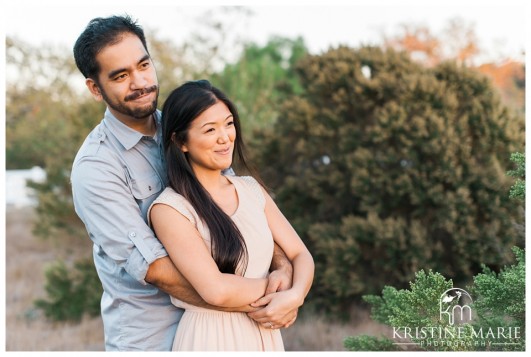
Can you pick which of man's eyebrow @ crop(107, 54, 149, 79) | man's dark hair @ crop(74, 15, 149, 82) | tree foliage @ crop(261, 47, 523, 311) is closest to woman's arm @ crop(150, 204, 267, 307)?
man's eyebrow @ crop(107, 54, 149, 79)

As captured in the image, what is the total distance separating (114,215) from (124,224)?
0.19 ft

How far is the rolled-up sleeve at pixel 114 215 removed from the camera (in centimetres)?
275

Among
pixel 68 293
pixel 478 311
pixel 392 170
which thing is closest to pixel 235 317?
pixel 478 311

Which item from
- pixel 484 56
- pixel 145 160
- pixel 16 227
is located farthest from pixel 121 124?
pixel 484 56

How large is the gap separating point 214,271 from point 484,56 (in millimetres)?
13316

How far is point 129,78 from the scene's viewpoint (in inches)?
120

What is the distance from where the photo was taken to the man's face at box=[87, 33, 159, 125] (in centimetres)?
303

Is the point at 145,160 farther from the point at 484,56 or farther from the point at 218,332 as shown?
the point at 484,56

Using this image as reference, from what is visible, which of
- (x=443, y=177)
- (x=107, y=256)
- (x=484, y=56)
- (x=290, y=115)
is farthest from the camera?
(x=484, y=56)

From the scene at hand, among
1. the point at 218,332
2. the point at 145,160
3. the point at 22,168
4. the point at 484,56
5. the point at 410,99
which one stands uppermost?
the point at 484,56

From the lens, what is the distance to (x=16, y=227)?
11461mm

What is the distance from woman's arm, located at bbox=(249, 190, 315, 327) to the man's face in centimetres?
63

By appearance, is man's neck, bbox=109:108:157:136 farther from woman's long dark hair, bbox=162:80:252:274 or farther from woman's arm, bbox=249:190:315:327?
woman's arm, bbox=249:190:315:327

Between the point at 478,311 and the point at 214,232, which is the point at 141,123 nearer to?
the point at 214,232
